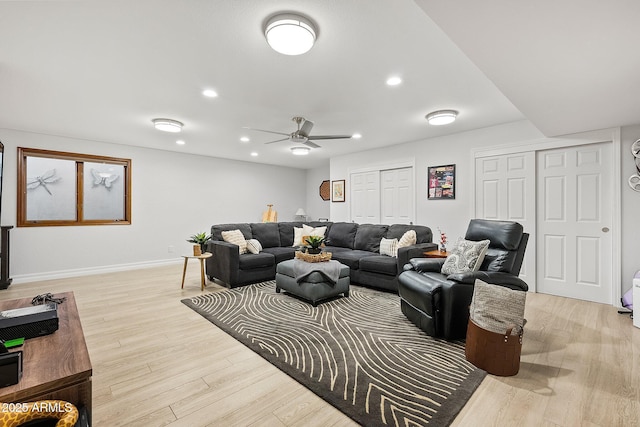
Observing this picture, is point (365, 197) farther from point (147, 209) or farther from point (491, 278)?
point (147, 209)

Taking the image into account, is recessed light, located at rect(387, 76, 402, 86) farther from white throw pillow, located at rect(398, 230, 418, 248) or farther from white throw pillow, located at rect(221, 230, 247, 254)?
white throw pillow, located at rect(221, 230, 247, 254)

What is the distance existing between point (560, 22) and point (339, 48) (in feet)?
4.55

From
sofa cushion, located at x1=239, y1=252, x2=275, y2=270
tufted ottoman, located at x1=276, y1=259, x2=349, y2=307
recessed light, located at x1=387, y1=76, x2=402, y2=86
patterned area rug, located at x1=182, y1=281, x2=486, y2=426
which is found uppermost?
recessed light, located at x1=387, y1=76, x2=402, y2=86

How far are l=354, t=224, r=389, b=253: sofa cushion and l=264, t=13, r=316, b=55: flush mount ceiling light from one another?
3.39 m

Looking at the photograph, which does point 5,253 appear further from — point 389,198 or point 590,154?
point 590,154

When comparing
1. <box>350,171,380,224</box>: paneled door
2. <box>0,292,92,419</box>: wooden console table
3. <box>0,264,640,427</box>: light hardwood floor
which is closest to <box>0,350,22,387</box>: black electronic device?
<box>0,292,92,419</box>: wooden console table

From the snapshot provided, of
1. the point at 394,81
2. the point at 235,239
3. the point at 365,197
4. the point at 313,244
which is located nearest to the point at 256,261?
the point at 235,239

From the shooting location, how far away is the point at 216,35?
212cm

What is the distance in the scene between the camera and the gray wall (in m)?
4.73

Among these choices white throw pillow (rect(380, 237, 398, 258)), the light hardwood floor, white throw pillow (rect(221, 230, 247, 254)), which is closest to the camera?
the light hardwood floor

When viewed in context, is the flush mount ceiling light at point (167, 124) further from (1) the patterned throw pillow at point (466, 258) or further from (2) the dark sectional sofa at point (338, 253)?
(1) the patterned throw pillow at point (466, 258)

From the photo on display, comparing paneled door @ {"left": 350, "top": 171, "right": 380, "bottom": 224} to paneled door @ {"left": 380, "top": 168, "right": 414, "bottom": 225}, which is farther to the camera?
paneled door @ {"left": 350, "top": 171, "right": 380, "bottom": 224}

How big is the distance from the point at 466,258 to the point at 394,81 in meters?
1.89

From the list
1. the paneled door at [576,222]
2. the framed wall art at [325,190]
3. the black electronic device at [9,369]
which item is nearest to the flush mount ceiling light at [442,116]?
the paneled door at [576,222]
